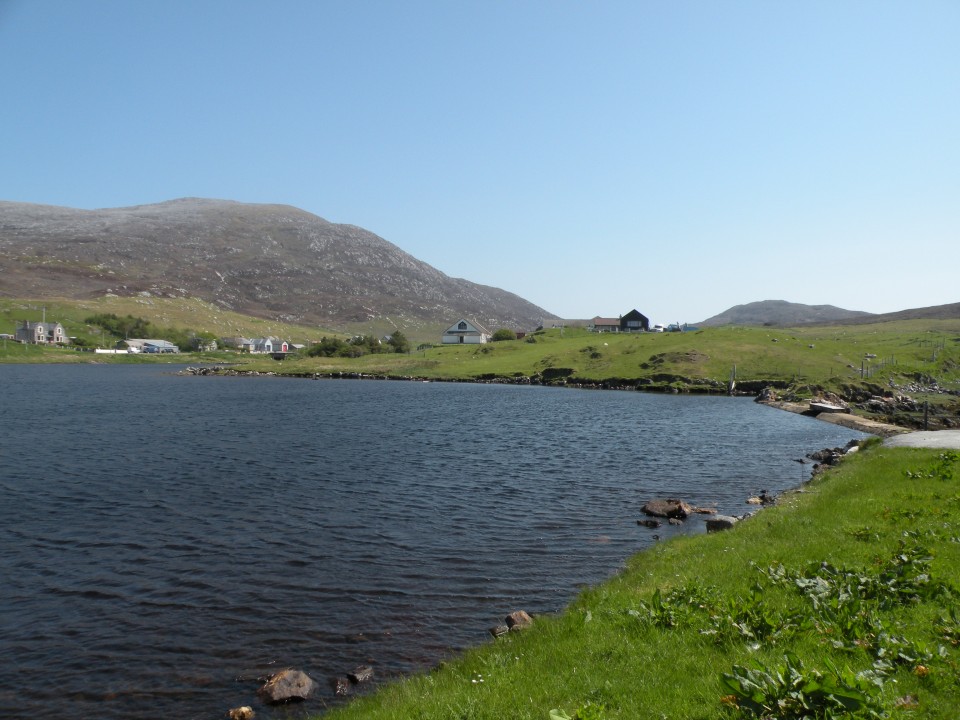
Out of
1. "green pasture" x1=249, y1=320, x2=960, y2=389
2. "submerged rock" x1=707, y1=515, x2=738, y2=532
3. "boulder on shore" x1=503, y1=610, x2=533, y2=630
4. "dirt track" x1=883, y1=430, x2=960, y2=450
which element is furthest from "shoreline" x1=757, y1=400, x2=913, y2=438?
"boulder on shore" x1=503, y1=610, x2=533, y2=630

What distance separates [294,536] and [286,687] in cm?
1258

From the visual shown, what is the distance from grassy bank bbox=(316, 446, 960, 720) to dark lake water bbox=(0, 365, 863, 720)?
13.3ft

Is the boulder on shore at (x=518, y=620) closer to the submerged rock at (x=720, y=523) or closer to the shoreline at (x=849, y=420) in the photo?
the submerged rock at (x=720, y=523)

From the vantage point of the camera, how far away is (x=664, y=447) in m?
52.1

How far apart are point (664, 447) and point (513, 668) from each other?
42.4 metres

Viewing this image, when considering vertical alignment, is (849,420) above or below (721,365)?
below

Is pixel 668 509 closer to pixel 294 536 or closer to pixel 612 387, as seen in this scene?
pixel 294 536

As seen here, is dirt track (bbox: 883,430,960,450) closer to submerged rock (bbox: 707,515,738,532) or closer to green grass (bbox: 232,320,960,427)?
submerged rock (bbox: 707,515,738,532)

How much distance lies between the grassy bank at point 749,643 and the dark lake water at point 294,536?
404 cm

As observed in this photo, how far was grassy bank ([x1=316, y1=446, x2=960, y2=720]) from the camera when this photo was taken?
8938 mm

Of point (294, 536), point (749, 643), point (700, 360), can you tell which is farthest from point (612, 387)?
point (749, 643)

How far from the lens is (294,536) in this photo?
26875mm

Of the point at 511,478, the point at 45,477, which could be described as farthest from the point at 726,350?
the point at 45,477

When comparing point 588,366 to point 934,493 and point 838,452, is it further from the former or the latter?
point 934,493
